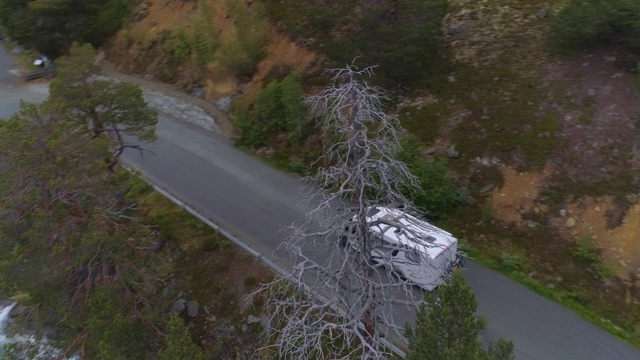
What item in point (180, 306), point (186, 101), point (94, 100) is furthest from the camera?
point (186, 101)

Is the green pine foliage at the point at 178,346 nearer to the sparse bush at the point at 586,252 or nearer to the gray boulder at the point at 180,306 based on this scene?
the gray boulder at the point at 180,306

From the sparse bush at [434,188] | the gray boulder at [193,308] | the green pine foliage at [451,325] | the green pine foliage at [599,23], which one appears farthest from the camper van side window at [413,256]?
the green pine foliage at [599,23]

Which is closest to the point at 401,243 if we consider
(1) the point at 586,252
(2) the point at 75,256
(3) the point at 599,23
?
(2) the point at 75,256

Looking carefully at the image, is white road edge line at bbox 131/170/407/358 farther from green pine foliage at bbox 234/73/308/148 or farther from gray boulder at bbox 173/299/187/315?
green pine foliage at bbox 234/73/308/148

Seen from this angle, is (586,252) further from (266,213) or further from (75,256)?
(75,256)

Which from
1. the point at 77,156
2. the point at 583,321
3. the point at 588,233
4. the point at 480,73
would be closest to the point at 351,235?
the point at 77,156

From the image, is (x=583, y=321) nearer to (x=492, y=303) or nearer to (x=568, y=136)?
(x=492, y=303)
